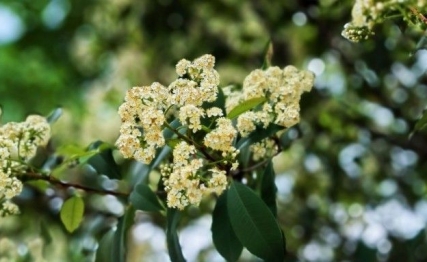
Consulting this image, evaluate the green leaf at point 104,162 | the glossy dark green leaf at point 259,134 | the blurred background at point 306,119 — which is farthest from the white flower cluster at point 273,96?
the blurred background at point 306,119

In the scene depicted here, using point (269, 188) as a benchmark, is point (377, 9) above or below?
above

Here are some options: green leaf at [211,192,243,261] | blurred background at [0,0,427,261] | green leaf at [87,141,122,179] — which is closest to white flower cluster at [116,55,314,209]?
green leaf at [211,192,243,261]

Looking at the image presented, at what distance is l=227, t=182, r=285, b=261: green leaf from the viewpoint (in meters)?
0.90

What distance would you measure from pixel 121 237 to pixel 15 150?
0.22 metres

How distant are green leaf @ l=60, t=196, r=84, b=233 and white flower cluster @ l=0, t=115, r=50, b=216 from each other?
0.09 m

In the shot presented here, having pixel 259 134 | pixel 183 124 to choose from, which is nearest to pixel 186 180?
pixel 183 124

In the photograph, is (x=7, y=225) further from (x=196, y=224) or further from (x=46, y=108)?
(x=46, y=108)

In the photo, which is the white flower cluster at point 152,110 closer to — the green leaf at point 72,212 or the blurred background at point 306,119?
the green leaf at point 72,212

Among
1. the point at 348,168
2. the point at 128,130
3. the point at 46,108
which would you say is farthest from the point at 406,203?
the point at 46,108

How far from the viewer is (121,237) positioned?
1062 mm

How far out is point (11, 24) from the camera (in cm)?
477

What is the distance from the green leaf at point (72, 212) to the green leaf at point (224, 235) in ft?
0.79

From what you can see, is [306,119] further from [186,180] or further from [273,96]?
[186,180]

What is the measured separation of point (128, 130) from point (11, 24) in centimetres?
416
